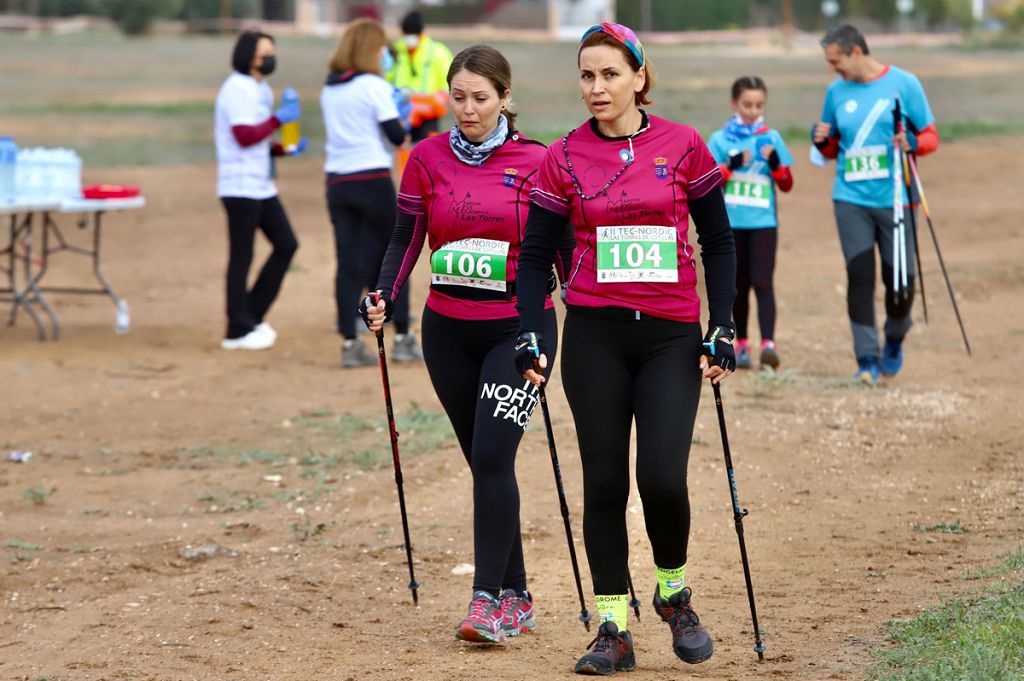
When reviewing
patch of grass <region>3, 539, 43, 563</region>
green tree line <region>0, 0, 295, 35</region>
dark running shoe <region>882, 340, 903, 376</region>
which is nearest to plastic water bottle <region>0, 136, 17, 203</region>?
patch of grass <region>3, 539, 43, 563</region>

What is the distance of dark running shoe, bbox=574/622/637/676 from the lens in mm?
5449

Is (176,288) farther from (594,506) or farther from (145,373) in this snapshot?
(594,506)

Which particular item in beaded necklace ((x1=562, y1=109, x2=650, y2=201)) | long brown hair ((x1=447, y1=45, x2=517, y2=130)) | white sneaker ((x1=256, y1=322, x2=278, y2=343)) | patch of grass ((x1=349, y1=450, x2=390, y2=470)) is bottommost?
white sneaker ((x1=256, y1=322, x2=278, y2=343))

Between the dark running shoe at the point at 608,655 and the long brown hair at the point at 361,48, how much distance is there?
265 inches

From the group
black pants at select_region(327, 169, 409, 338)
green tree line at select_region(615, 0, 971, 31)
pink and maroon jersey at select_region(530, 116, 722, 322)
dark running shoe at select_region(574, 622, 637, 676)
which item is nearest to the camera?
pink and maroon jersey at select_region(530, 116, 722, 322)

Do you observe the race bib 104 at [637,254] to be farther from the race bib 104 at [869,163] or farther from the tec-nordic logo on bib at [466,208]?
the race bib 104 at [869,163]

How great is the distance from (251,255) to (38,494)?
14.0 feet

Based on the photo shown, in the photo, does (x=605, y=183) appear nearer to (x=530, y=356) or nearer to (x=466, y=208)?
(x=530, y=356)

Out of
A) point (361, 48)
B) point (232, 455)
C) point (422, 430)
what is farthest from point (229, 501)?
point (361, 48)

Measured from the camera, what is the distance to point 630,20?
67.2 m

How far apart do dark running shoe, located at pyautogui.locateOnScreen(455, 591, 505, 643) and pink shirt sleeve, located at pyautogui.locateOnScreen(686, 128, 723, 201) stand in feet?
5.51

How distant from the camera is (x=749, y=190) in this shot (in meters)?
10.8

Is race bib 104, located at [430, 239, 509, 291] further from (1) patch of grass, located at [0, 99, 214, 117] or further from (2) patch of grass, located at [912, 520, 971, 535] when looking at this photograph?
(1) patch of grass, located at [0, 99, 214, 117]

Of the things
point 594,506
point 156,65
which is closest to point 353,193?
point 594,506
